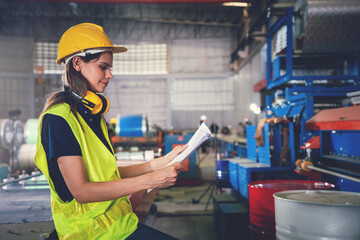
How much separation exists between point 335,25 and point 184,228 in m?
3.39

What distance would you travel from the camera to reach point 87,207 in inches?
49.8

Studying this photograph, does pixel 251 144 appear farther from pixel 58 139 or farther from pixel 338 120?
pixel 58 139

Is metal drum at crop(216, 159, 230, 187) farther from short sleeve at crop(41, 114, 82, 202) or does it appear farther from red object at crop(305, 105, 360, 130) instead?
short sleeve at crop(41, 114, 82, 202)

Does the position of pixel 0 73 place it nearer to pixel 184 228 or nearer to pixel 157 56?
pixel 157 56

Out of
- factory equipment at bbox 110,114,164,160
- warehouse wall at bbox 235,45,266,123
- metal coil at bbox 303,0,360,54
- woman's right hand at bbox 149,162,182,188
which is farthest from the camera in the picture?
warehouse wall at bbox 235,45,266,123

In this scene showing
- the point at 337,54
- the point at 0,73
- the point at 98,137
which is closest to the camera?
the point at 98,137

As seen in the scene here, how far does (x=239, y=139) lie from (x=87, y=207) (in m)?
5.89

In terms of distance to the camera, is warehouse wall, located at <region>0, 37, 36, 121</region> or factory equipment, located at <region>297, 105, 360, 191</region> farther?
warehouse wall, located at <region>0, 37, 36, 121</region>

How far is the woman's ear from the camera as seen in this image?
1.38 meters

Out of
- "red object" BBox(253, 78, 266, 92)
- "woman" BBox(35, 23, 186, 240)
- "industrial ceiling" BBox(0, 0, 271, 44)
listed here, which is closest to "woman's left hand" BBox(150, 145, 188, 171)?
"woman" BBox(35, 23, 186, 240)

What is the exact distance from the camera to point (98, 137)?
136 centimetres

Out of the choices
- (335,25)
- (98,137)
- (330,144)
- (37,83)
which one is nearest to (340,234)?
(98,137)

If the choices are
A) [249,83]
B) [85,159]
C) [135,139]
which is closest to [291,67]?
[85,159]

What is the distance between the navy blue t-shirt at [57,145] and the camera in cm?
117
